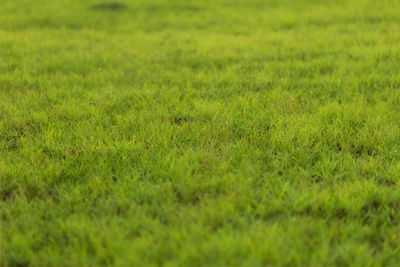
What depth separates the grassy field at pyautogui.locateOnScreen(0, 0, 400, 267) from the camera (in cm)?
221

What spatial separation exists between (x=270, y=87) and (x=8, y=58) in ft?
14.4

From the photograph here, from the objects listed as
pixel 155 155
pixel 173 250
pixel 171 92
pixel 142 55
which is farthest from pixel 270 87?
pixel 173 250

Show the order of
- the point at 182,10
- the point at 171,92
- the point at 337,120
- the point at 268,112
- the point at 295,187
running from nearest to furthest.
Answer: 1. the point at 295,187
2. the point at 337,120
3. the point at 268,112
4. the point at 171,92
5. the point at 182,10

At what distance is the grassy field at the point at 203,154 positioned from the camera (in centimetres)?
221

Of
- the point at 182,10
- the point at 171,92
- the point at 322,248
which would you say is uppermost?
the point at 182,10

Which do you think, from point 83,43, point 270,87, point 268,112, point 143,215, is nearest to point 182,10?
point 83,43

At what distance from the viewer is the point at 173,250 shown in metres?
2.13

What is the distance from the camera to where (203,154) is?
310 cm

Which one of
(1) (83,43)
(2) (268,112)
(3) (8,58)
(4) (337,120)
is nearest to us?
(4) (337,120)

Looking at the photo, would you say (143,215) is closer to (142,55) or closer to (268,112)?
(268,112)

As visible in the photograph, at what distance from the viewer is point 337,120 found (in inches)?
140

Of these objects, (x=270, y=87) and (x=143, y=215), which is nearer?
(x=143, y=215)

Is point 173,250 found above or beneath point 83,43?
beneath

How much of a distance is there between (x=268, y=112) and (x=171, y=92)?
4.45ft
